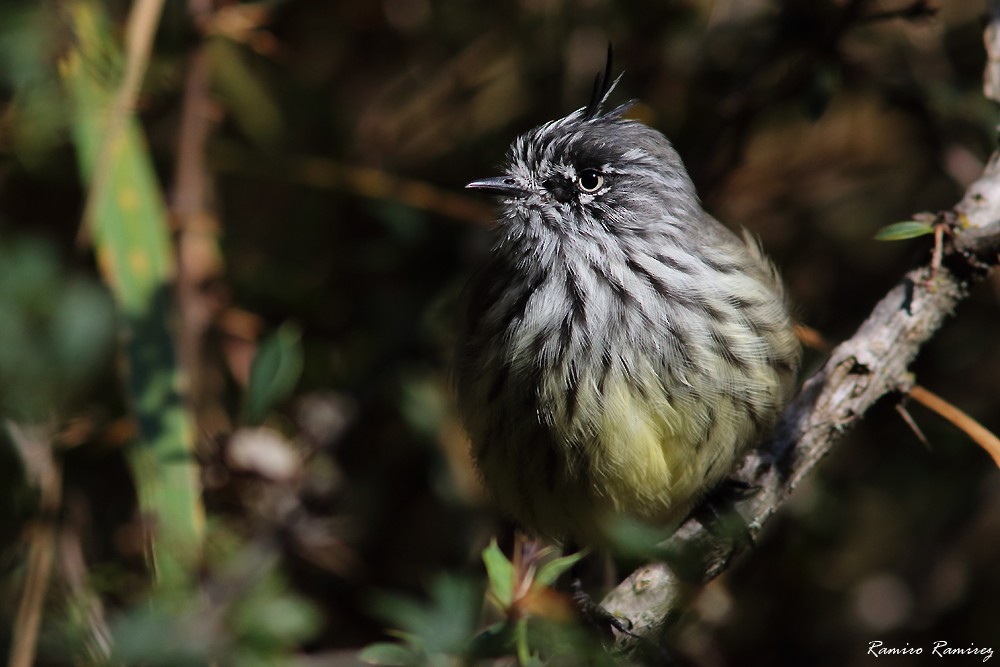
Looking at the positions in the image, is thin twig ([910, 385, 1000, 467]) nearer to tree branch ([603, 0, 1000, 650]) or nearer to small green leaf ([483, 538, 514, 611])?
tree branch ([603, 0, 1000, 650])

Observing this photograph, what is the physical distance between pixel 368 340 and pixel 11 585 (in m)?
1.54

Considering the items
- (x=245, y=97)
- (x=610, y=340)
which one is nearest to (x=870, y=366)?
(x=610, y=340)

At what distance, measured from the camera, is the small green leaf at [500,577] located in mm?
2273

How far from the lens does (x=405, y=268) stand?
181 inches

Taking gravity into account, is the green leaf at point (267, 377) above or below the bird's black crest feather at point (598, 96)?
below

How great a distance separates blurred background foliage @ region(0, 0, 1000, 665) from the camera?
142 inches

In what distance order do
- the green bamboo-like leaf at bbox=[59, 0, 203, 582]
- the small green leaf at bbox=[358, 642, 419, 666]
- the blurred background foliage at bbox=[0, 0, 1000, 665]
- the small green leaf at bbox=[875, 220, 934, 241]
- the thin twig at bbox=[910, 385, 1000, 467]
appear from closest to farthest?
the small green leaf at bbox=[358, 642, 419, 666] → the small green leaf at bbox=[875, 220, 934, 241] → the thin twig at bbox=[910, 385, 1000, 467] → the green bamboo-like leaf at bbox=[59, 0, 203, 582] → the blurred background foliage at bbox=[0, 0, 1000, 665]

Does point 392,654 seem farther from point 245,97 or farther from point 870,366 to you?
point 245,97

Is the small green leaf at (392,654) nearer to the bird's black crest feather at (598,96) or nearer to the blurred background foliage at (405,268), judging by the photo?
the blurred background foliage at (405,268)

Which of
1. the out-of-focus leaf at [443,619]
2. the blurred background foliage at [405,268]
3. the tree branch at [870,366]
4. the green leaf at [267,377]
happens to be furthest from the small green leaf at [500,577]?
the blurred background foliage at [405,268]

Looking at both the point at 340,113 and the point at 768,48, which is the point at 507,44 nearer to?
the point at 340,113

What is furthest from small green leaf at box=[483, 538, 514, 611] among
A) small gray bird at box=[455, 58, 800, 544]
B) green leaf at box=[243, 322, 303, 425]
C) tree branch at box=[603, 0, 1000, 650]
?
green leaf at box=[243, 322, 303, 425]

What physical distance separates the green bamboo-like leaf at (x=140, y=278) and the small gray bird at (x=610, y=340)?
2.90ft

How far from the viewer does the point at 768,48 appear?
3756 millimetres
